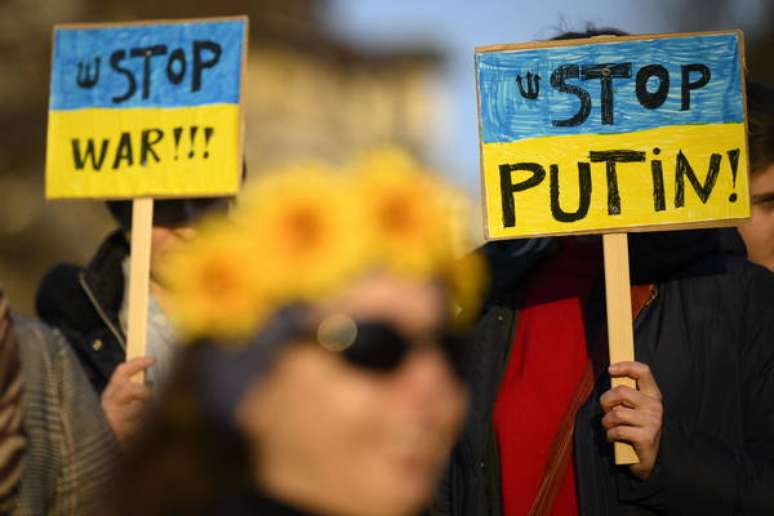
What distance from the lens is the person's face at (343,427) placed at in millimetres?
1511

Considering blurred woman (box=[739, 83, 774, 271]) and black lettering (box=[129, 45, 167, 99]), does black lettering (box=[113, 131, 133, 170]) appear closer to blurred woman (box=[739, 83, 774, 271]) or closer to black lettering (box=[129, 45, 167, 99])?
black lettering (box=[129, 45, 167, 99])

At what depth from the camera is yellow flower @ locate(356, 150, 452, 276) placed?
1.58m

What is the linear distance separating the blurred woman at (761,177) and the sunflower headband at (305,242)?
1.47 metres

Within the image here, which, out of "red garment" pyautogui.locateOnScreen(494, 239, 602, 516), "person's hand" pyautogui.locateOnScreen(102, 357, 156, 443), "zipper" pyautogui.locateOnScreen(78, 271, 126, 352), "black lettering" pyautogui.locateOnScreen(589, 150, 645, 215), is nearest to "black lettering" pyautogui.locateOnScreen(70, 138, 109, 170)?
"zipper" pyautogui.locateOnScreen(78, 271, 126, 352)

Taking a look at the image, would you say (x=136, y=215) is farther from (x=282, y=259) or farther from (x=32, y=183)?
(x=32, y=183)

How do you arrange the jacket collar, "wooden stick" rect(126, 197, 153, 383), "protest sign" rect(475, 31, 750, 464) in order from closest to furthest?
1. "protest sign" rect(475, 31, 750, 464)
2. "wooden stick" rect(126, 197, 153, 383)
3. the jacket collar

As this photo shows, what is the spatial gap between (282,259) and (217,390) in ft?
0.60

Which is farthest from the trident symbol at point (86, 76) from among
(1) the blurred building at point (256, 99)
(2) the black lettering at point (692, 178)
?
(2) the black lettering at point (692, 178)

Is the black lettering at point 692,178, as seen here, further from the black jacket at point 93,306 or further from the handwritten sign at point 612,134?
the black jacket at point 93,306

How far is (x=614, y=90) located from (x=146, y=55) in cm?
117

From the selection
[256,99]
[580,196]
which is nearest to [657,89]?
[580,196]

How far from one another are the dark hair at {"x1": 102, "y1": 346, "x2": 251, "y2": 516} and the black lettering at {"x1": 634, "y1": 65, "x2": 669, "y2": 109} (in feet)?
4.89

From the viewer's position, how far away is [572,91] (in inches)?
109

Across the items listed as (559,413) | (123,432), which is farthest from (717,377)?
(123,432)
